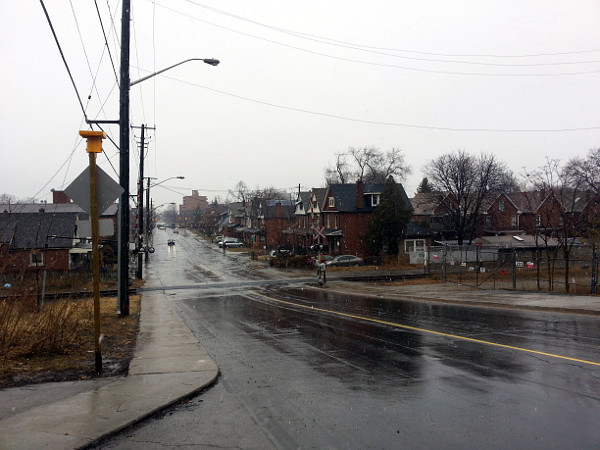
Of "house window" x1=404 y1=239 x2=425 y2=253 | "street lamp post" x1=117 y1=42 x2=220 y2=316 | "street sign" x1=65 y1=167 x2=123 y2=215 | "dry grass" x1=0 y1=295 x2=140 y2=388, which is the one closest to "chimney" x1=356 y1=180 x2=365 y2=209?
"house window" x1=404 y1=239 x2=425 y2=253

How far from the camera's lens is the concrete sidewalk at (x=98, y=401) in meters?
5.25

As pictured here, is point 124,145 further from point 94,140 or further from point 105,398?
point 105,398

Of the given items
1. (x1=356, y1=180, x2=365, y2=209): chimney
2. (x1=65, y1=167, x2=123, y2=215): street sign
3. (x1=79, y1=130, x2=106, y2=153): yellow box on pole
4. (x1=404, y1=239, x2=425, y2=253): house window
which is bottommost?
(x1=404, y1=239, x2=425, y2=253): house window

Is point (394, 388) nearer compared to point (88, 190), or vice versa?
point (394, 388)

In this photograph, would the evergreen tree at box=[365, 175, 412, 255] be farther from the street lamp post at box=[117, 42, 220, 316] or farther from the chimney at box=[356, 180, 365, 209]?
the street lamp post at box=[117, 42, 220, 316]

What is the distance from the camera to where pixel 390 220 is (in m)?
48.8

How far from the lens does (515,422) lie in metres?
5.52

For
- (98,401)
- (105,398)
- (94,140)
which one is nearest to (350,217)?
(94,140)

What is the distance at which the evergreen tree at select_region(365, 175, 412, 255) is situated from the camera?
48781 millimetres

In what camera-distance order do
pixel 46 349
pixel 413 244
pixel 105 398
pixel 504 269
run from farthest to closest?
pixel 413 244
pixel 504 269
pixel 46 349
pixel 105 398

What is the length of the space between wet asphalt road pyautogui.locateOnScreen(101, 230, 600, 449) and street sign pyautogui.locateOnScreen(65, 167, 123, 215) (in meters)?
3.38

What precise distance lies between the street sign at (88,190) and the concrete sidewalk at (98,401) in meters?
2.72

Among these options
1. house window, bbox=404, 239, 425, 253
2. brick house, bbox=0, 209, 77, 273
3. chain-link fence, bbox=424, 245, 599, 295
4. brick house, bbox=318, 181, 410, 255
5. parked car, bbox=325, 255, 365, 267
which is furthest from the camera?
brick house, bbox=318, 181, 410, 255

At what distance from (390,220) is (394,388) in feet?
140
